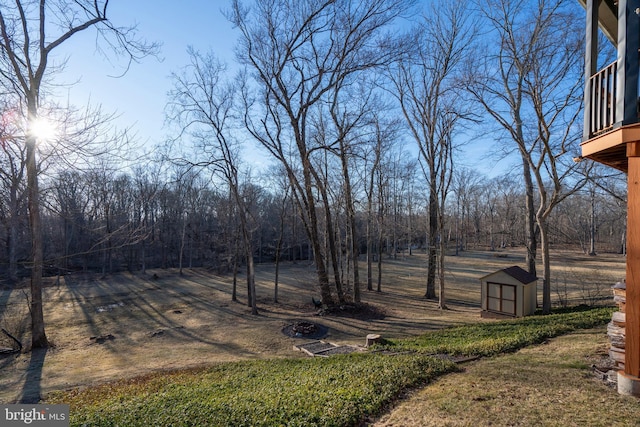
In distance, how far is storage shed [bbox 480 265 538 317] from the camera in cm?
1220

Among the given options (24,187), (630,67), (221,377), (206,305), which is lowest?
(206,305)

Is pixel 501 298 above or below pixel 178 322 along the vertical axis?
above

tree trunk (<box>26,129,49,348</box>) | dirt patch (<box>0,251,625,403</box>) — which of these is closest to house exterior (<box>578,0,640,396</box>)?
dirt patch (<box>0,251,625,403</box>)

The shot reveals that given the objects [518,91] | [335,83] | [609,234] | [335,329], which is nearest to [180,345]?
[335,329]

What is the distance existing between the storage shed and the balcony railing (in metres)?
9.54

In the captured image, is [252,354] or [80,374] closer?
[80,374]

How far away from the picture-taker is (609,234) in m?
47.6

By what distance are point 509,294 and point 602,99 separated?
9.92m

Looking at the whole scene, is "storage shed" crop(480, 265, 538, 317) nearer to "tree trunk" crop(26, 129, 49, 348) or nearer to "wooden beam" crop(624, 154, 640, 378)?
"wooden beam" crop(624, 154, 640, 378)

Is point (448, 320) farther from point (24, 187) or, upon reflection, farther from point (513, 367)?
point (24, 187)

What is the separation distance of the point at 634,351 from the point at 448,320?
29.8ft

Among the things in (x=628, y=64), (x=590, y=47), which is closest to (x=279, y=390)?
(x=628, y=64)

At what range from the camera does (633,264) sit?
3.59 meters

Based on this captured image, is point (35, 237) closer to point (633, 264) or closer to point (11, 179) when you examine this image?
point (11, 179)
